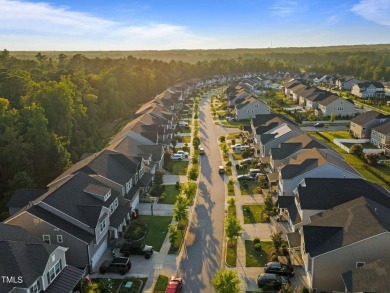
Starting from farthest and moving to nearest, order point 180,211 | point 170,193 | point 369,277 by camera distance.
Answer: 1. point 170,193
2. point 180,211
3. point 369,277

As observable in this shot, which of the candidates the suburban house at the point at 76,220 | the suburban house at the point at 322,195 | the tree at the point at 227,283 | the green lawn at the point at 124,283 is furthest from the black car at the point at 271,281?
the suburban house at the point at 76,220

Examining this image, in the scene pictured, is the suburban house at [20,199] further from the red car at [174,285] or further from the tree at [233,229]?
the tree at [233,229]

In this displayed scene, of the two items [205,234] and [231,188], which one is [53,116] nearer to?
[231,188]

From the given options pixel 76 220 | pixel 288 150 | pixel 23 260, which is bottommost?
pixel 76 220

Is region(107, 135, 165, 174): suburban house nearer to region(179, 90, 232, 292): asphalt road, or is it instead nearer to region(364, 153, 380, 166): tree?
region(179, 90, 232, 292): asphalt road

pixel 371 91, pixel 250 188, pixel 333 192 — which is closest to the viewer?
pixel 333 192

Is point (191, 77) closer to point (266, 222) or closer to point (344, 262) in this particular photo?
point (266, 222)

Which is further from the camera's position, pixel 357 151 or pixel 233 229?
pixel 357 151

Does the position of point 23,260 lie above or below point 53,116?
below

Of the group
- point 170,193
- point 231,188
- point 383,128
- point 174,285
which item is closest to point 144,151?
point 170,193
